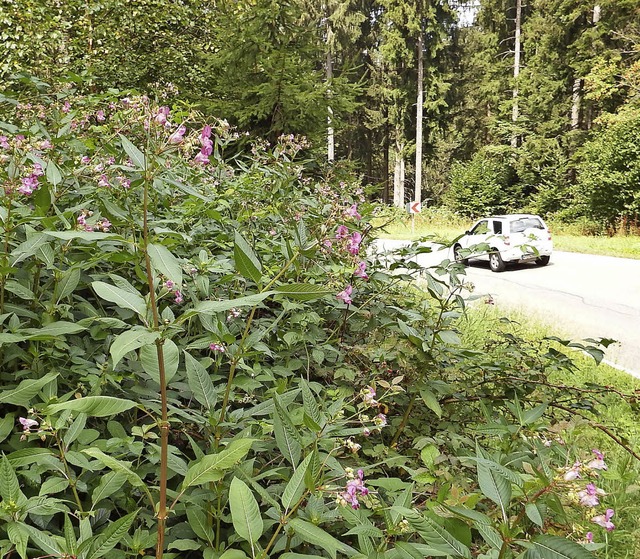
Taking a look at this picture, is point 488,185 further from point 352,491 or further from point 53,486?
point 53,486

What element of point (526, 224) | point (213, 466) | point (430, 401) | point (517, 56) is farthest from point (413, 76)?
point (213, 466)

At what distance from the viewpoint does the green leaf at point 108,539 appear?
25.6 inches

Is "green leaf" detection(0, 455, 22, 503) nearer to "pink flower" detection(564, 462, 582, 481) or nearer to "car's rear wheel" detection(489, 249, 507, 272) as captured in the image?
"pink flower" detection(564, 462, 582, 481)

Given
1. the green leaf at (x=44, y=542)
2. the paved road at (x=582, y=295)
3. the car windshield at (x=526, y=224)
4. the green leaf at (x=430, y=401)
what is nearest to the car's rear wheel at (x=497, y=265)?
the paved road at (x=582, y=295)

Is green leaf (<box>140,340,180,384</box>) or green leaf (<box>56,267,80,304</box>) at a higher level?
green leaf (<box>56,267,80,304</box>)

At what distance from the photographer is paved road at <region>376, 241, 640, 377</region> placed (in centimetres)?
524

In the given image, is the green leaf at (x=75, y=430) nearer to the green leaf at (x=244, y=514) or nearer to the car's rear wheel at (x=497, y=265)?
the green leaf at (x=244, y=514)

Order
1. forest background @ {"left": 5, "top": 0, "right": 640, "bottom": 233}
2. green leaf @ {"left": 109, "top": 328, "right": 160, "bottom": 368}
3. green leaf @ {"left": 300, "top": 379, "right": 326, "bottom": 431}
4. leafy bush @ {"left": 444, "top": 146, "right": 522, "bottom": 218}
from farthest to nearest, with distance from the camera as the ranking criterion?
leafy bush @ {"left": 444, "top": 146, "right": 522, "bottom": 218} < forest background @ {"left": 5, "top": 0, "right": 640, "bottom": 233} < green leaf @ {"left": 300, "top": 379, "right": 326, "bottom": 431} < green leaf @ {"left": 109, "top": 328, "right": 160, "bottom": 368}

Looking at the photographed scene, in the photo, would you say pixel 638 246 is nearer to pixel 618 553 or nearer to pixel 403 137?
pixel 618 553

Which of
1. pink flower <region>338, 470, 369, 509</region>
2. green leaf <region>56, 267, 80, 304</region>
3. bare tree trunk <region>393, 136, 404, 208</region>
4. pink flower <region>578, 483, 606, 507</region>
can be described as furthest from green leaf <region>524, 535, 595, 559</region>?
bare tree trunk <region>393, 136, 404, 208</region>

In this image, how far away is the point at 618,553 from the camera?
1.90 m

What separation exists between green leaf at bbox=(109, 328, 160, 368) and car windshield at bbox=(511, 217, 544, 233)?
1085 centimetres

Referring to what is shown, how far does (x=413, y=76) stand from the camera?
24.4 metres

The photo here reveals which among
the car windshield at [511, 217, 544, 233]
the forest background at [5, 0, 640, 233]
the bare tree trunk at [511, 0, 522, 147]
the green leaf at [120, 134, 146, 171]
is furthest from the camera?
the bare tree trunk at [511, 0, 522, 147]
